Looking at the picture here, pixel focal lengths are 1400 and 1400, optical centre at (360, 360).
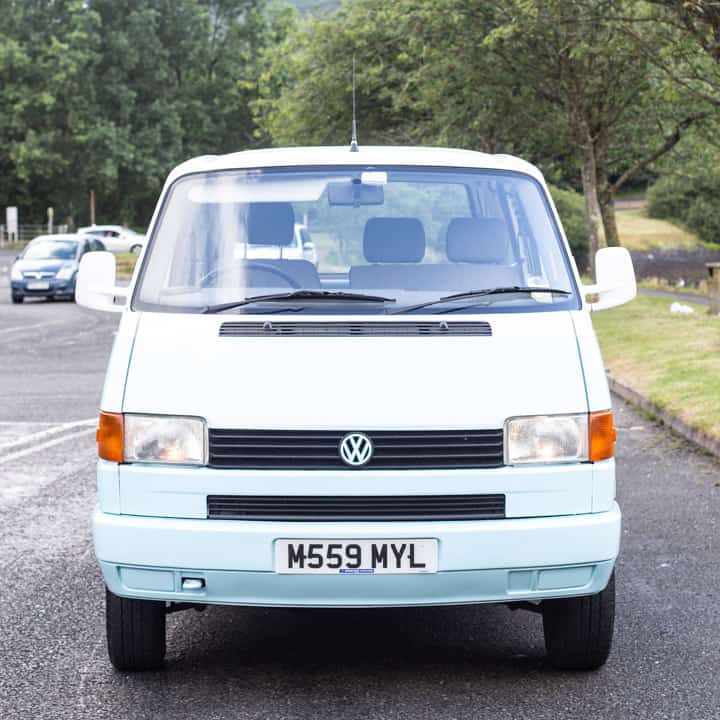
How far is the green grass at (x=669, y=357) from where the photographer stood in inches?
493

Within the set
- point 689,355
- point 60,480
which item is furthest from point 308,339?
point 689,355

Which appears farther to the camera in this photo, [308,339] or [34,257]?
[34,257]

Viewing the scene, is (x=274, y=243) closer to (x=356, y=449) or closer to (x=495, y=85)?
(x=356, y=449)

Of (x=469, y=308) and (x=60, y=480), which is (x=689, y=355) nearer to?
(x=60, y=480)

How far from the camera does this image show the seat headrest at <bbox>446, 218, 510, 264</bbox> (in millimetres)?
5562

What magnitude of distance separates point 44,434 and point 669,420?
537cm

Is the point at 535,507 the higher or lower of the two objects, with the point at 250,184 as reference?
lower

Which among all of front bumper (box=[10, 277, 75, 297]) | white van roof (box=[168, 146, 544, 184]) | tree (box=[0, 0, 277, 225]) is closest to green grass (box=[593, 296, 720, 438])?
white van roof (box=[168, 146, 544, 184])

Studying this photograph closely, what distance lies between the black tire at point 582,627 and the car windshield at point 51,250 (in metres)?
31.4

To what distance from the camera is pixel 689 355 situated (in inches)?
660

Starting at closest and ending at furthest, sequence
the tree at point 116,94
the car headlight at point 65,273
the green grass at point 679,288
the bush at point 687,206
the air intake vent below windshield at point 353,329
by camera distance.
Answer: the air intake vent below windshield at point 353,329, the car headlight at point 65,273, the green grass at point 679,288, the bush at point 687,206, the tree at point 116,94

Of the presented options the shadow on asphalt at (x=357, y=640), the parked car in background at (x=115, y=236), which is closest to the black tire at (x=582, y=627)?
the shadow on asphalt at (x=357, y=640)

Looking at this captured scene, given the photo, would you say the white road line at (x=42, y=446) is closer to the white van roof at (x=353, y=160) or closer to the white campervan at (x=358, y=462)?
the white van roof at (x=353, y=160)

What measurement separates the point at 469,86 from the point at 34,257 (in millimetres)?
12651
